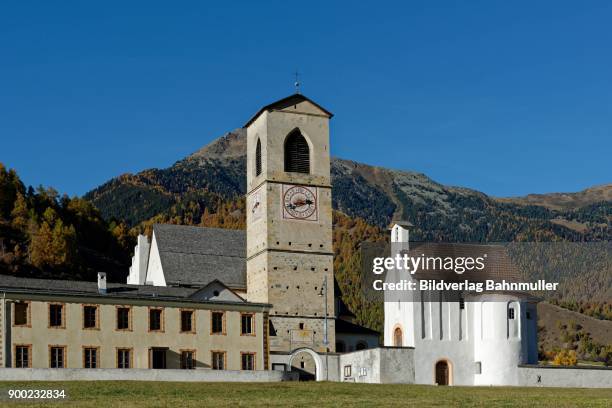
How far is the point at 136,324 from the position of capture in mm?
65688

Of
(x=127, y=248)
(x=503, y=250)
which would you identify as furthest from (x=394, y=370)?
(x=127, y=248)

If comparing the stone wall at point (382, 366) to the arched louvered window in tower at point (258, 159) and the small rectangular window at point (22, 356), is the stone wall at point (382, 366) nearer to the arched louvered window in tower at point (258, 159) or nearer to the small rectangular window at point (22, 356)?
the arched louvered window in tower at point (258, 159)

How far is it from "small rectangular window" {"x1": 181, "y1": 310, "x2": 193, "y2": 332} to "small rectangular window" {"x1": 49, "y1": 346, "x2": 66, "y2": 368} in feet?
24.6

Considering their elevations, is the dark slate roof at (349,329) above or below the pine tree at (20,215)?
below

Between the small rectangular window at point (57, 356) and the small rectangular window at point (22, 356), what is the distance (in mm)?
1252

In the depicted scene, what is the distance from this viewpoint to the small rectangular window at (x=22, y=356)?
6212cm

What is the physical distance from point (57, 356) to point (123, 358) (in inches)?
156

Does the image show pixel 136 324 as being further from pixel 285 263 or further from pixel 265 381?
pixel 285 263

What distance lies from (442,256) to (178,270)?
21.0 metres

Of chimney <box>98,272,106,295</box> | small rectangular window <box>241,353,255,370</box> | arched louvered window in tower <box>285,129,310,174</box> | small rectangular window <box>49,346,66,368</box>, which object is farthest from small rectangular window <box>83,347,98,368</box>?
arched louvered window in tower <box>285,129,310,174</box>

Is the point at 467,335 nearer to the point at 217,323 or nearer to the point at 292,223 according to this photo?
the point at 292,223

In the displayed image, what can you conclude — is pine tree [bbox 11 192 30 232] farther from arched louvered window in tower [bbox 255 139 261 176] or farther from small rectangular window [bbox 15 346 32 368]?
small rectangular window [bbox 15 346 32 368]

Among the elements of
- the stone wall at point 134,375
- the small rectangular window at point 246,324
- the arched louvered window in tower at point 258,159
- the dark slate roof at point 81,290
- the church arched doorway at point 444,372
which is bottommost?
the church arched doorway at point 444,372

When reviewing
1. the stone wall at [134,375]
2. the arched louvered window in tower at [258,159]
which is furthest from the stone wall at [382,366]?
the arched louvered window in tower at [258,159]
